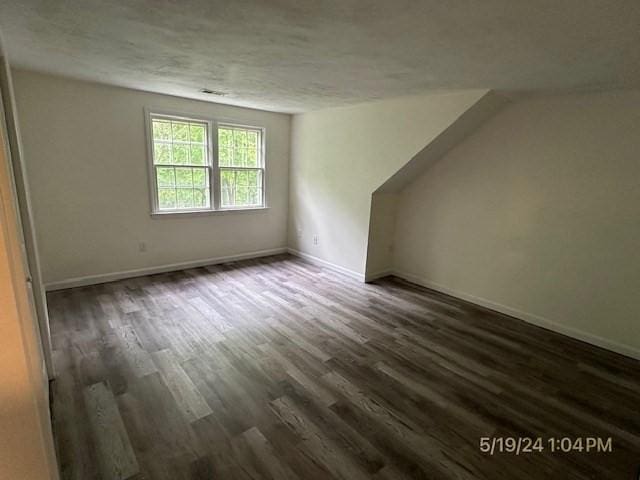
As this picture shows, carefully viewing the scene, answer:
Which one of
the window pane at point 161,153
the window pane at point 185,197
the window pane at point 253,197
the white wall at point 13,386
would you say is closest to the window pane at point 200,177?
the window pane at point 185,197

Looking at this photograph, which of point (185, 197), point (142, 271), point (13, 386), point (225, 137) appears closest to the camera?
point (13, 386)

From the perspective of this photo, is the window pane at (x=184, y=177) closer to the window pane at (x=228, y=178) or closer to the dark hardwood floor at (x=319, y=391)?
the window pane at (x=228, y=178)

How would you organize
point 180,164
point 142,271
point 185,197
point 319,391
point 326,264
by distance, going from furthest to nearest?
1. point 326,264
2. point 185,197
3. point 180,164
4. point 142,271
5. point 319,391

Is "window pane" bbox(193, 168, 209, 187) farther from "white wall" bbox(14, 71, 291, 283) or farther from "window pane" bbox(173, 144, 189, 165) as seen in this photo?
"white wall" bbox(14, 71, 291, 283)

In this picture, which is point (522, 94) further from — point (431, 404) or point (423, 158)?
point (431, 404)

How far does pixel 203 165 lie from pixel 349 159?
2.08m

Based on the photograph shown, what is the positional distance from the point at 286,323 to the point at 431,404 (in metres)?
1.48

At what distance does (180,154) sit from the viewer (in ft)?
13.9

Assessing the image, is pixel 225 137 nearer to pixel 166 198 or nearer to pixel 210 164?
pixel 210 164

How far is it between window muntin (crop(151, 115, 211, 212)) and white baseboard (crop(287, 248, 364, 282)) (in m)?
1.67

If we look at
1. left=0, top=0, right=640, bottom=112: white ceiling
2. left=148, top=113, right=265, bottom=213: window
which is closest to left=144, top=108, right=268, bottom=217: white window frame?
left=148, top=113, right=265, bottom=213: window

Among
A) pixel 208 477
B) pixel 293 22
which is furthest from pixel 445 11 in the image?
pixel 208 477

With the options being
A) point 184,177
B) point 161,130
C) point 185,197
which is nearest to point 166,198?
point 185,197

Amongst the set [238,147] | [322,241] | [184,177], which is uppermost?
[238,147]
